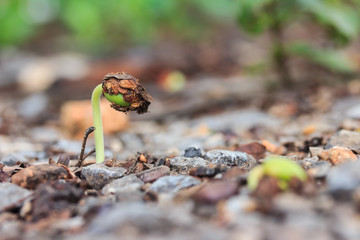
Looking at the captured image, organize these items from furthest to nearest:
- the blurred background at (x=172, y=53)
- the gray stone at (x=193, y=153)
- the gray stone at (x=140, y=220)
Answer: the blurred background at (x=172, y=53)
the gray stone at (x=193, y=153)
the gray stone at (x=140, y=220)

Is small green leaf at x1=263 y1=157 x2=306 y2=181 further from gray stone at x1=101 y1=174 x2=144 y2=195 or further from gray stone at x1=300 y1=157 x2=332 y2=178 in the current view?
gray stone at x1=101 y1=174 x2=144 y2=195

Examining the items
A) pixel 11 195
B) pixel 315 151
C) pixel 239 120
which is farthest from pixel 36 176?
pixel 239 120

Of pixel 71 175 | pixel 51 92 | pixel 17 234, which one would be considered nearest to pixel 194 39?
pixel 51 92

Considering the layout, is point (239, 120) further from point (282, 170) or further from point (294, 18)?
point (282, 170)

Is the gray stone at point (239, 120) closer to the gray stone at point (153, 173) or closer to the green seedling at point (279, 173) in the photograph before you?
the gray stone at point (153, 173)

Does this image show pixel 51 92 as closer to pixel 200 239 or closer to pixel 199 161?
pixel 199 161

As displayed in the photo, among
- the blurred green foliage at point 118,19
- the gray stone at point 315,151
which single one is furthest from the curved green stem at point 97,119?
the blurred green foliage at point 118,19

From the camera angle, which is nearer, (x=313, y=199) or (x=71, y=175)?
(x=313, y=199)
